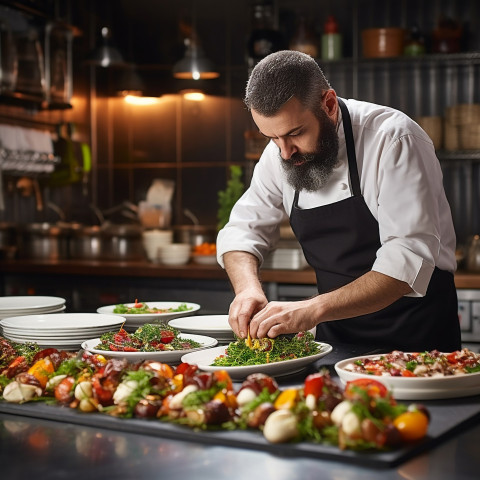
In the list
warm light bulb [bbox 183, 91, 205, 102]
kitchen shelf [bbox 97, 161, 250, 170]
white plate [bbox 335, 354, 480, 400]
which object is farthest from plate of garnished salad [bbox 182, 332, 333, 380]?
warm light bulb [bbox 183, 91, 205, 102]

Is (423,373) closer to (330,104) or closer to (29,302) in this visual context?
(330,104)

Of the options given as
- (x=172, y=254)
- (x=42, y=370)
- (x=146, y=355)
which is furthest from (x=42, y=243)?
(x=42, y=370)

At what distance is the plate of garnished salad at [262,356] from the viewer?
1.73 meters

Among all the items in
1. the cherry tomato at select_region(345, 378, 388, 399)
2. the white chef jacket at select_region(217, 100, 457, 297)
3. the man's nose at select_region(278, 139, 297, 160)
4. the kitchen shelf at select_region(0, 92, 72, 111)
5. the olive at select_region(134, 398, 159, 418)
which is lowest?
the olive at select_region(134, 398, 159, 418)

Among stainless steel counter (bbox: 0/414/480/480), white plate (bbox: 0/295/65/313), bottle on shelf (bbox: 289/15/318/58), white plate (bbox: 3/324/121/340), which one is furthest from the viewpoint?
bottle on shelf (bbox: 289/15/318/58)

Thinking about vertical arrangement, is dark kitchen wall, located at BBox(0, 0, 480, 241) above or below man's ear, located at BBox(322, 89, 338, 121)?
above

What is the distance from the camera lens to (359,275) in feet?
8.36

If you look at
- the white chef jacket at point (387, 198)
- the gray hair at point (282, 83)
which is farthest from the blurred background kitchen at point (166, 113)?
the gray hair at point (282, 83)

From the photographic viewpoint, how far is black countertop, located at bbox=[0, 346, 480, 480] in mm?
1188

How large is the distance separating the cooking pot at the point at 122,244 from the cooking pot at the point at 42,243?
32 centimetres

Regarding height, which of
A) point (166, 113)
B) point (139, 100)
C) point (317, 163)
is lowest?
point (317, 163)

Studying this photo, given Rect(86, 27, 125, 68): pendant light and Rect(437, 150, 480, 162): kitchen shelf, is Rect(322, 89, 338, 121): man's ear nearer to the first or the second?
Rect(437, 150, 480, 162): kitchen shelf

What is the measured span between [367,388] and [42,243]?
4386 millimetres

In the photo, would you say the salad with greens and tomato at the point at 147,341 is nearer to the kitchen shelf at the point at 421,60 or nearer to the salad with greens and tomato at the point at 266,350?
the salad with greens and tomato at the point at 266,350
